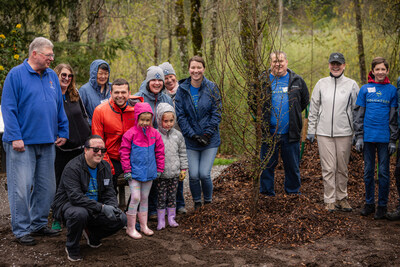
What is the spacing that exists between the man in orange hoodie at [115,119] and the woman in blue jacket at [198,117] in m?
0.70

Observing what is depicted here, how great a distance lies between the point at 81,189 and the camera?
4.54m

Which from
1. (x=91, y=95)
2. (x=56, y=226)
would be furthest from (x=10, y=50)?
(x=56, y=226)

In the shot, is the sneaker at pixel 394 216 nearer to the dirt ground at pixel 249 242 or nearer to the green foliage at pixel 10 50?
the dirt ground at pixel 249 242

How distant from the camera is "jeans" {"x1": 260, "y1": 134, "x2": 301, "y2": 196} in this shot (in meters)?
5.98

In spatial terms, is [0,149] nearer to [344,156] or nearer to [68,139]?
[68,139]

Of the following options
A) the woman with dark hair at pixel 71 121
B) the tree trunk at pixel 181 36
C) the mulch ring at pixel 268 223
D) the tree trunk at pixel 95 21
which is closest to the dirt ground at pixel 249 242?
the mulch ring at pixel 268 223

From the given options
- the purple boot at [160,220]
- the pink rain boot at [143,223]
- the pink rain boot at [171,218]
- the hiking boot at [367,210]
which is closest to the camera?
the pink rain boot at [143,223]

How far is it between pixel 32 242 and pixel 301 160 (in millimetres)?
5961

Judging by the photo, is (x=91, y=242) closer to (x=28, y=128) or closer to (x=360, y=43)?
(x=28, y=128)

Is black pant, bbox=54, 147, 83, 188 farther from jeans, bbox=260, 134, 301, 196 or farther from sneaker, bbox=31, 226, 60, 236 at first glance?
jeans, bbox=260, 134, 301, 196

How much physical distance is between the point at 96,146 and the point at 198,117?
5.70ft

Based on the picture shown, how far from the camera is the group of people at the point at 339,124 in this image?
5.57 metres

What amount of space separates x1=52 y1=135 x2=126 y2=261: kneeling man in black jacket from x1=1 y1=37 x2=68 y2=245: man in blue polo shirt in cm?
55

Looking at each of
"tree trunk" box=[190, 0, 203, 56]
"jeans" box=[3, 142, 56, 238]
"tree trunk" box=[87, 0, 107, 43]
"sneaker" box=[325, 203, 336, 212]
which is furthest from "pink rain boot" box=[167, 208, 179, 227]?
"tree trunk" box=[87, 0, 107, 43]
